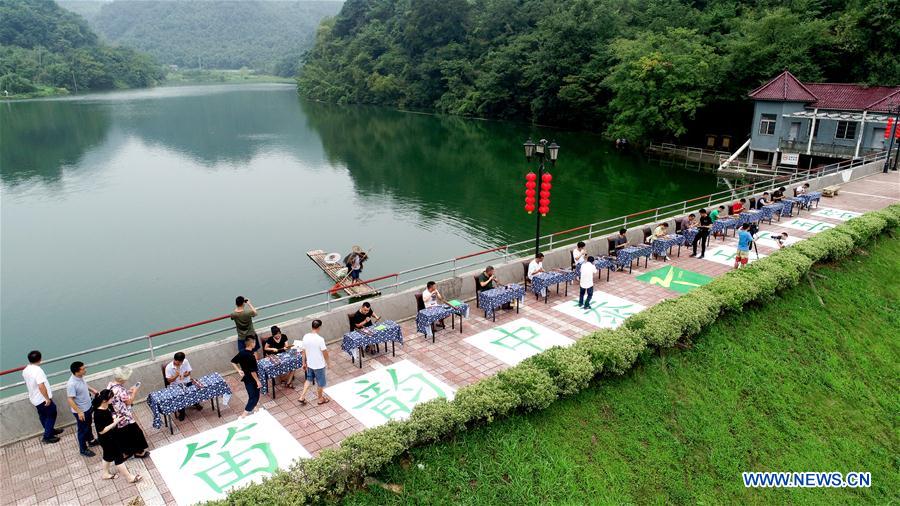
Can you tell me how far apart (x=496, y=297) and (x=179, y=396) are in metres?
Answer: 6.65

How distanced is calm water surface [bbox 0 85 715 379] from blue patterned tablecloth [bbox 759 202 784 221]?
36.4ft

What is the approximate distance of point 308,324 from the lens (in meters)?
11.0

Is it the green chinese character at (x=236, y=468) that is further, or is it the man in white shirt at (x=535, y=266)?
the man in white shirt at (x=535, y=266)

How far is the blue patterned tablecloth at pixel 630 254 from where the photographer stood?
50.5 ft

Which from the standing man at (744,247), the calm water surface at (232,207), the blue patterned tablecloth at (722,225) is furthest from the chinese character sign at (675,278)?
the calm water surface at (232,207)

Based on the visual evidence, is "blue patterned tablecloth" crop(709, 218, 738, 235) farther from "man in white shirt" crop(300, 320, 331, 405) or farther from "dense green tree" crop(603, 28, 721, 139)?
"dense green tree" crop(603, 28, 721, 139)

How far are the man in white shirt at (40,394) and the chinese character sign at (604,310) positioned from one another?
9771 millimetres

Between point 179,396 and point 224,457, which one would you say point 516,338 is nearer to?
point 224,457

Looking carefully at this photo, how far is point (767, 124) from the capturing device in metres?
42.1

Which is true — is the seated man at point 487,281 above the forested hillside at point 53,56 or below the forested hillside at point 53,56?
below

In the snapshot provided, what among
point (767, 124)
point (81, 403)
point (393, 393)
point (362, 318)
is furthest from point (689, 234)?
point (767, 124)

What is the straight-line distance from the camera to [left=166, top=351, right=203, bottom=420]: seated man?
8.84 meters

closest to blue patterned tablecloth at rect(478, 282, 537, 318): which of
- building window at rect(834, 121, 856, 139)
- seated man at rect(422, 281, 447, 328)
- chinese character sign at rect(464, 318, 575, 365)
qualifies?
chinese character sign at rect(464, 318, 575, 365)

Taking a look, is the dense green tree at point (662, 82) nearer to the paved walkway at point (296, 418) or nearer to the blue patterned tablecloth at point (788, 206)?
the blue patterned tablecloth at point (788, 206)
